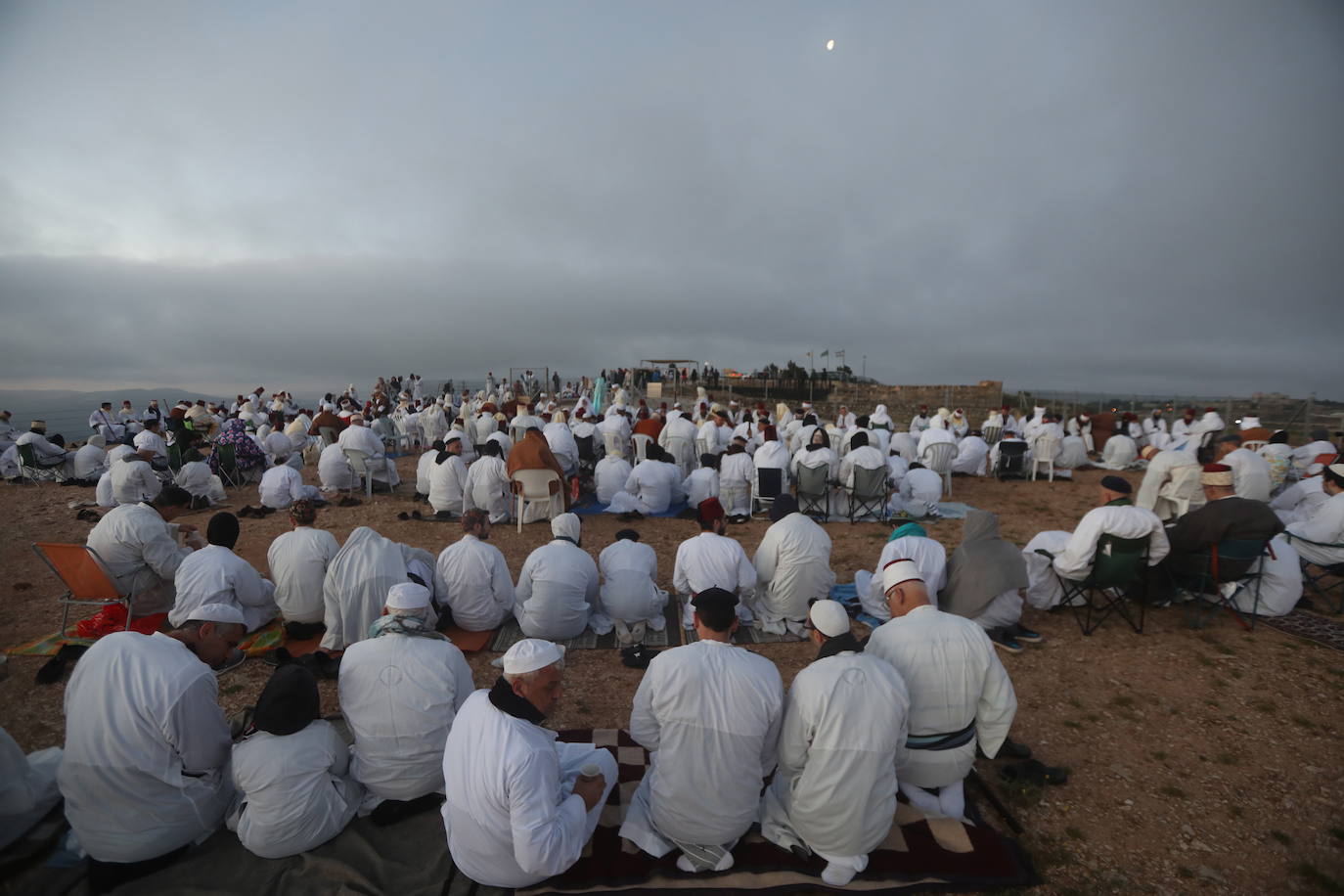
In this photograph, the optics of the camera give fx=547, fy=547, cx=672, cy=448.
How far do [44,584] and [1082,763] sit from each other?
9863mm

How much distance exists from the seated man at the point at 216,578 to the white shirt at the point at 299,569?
0.16 m

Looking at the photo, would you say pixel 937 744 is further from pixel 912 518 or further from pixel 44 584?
pixel 44 584

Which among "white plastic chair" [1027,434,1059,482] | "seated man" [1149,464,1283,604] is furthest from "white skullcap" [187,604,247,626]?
"white plastic chair" [1027,434,1059,482]

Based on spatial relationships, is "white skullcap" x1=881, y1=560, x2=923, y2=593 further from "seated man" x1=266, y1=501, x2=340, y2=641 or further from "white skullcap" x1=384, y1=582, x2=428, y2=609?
"seated man" x1=266, y1=501, x2=340, y2=641

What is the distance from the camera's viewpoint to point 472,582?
4.68 meters

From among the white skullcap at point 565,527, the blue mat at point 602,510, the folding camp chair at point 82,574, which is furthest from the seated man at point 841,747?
the blue mat at point 602,510

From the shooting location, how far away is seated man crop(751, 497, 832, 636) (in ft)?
15.9

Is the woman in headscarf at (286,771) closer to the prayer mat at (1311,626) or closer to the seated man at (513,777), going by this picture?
the seated man at (513,777)

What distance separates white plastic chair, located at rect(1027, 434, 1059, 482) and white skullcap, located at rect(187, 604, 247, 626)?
533 inches

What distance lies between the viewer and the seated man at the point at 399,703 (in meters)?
2.67

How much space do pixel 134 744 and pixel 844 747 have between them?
3019 millimetres

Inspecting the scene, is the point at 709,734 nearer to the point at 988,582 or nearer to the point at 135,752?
the point at 135,752

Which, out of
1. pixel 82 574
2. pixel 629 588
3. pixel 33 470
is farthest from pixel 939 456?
pixel 33 470

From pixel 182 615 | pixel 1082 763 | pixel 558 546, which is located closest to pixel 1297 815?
pixel 1082 763
